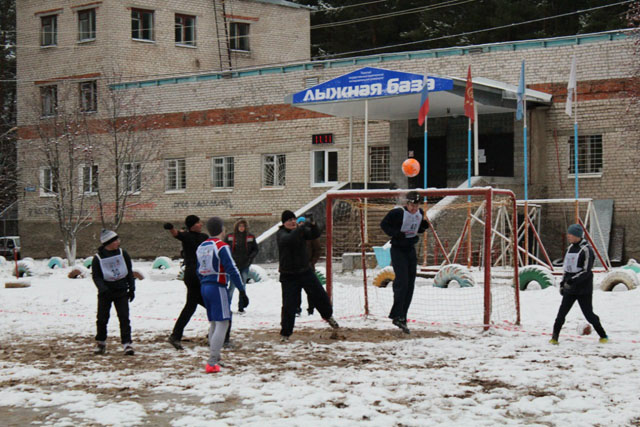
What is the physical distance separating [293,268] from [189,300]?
1.36m

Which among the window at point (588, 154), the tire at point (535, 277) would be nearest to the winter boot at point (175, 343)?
the tire at point (535, 277)

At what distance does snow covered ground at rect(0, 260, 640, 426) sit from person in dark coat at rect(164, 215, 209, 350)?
305 millimetres

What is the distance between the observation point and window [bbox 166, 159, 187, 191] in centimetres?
3419

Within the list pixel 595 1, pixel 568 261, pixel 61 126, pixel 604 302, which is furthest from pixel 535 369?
pixel 595 1

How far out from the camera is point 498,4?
4484 centimetres

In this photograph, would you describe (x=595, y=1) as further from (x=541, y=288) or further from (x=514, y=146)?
(x=541, y=288)

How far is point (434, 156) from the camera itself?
1134 inches

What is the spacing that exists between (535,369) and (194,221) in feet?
14.8

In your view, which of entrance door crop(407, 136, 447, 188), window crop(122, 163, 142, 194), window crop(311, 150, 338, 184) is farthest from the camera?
window crop(122, 163, 142, 194)

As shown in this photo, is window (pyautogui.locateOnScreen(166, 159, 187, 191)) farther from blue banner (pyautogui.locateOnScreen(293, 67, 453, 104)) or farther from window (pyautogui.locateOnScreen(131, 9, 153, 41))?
blue banner (pyautogui.locateOnScreen(293, 67, 453, 104))

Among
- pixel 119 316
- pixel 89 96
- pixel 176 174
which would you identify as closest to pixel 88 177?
pixel 176 174

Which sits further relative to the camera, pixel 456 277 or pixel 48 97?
pixel 48 97

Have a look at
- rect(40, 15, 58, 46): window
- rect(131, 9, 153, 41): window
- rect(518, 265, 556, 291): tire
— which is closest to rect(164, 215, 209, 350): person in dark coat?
rect(518, 265, 556, 291): tire

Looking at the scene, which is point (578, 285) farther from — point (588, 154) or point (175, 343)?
point (588, 154)
